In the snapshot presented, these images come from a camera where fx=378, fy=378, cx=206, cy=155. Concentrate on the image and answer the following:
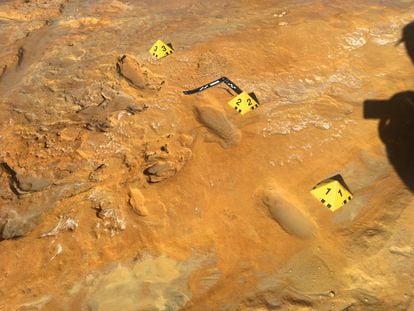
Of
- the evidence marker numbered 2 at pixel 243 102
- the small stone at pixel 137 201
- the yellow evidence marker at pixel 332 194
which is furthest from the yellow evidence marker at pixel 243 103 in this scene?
the small stone at pixel 137 201

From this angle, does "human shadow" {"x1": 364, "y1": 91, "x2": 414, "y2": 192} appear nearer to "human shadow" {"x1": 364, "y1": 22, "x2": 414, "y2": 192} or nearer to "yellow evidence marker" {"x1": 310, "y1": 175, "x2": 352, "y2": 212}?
"human shadow" {"x1": 364, "y1": 22, "x2": 414, "y2": 192}

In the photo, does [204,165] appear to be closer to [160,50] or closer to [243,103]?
[243,103]

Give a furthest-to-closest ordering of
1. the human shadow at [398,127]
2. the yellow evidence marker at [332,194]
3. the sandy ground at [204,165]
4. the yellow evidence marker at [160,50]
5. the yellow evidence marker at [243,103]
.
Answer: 1. the yellow evidence marker at [160,50]
2. the yellow evidence marker at [243,103]
3. the human shadow at [398,127]
4. the yellow evidence marker at [332,194]
5. the sandy ground at [204,165]

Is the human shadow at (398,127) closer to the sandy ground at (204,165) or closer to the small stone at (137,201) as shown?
the sandy ground at (204,165)

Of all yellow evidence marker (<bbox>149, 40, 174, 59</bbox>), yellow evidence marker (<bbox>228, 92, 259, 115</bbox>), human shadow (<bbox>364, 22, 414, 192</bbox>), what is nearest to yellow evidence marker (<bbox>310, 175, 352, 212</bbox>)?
human shadow (<bbox>364, 22, 414, 192</bbox>)

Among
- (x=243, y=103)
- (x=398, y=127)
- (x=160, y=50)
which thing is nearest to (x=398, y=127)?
(x=398, y=127)

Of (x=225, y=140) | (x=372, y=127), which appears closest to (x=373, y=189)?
(x=372, y=127)
